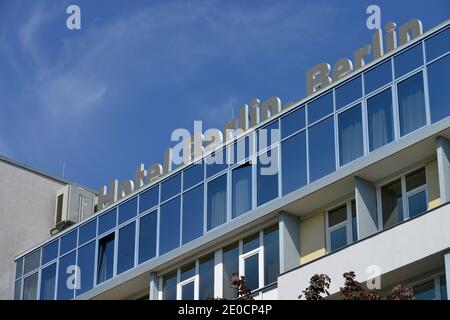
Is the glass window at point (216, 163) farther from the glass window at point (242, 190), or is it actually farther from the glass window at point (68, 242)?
the glass window at point (68, 242)

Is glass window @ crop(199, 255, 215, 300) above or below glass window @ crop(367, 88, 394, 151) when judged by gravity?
below

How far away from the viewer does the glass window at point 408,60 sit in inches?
1175

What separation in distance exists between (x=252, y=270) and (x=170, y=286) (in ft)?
11.2

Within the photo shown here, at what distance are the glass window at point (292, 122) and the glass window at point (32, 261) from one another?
427 inches

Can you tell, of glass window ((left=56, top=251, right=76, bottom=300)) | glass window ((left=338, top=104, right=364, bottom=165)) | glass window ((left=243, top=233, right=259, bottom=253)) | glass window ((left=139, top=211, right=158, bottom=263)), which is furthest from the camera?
glass window ((left=56, top=251, right=76, bottom=300))

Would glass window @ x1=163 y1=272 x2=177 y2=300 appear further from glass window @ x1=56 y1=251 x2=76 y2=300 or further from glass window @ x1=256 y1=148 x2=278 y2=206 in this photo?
glass window @ x1=256 y1=148 x2=278 y2=206

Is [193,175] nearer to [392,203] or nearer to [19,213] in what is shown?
[392,203]

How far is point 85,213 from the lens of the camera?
4766cm

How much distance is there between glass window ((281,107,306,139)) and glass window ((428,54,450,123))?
13.3 ft

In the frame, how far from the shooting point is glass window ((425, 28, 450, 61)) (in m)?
29.2

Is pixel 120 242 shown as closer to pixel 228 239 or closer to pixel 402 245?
pixel 228 239

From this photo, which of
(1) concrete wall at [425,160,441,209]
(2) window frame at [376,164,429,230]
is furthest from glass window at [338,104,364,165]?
(1) concrete wall at [425,160,441,209]

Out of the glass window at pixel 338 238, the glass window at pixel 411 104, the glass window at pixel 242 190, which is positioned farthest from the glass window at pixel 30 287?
the glass window at pixel 411 104

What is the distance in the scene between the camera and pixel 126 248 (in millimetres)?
36812
